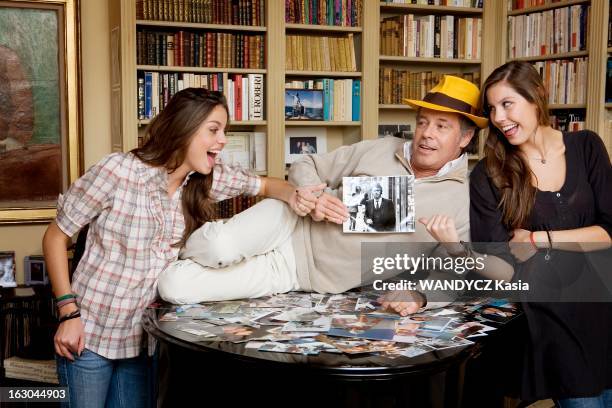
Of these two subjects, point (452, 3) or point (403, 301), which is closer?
point (403, 301)

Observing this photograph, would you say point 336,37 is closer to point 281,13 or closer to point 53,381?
point 281,13

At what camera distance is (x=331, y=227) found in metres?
2.31

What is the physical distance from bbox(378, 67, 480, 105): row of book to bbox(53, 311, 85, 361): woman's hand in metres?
3.09

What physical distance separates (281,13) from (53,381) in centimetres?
247

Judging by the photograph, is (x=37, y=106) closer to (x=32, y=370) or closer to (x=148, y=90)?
(x=148, y=90)

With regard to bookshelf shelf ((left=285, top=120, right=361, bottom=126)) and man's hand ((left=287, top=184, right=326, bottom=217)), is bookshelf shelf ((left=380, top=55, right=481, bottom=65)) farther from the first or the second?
man's hand ((left=287, top=184, right=326, bottom=217))

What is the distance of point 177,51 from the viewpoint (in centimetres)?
423

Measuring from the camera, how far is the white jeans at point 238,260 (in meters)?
2.09

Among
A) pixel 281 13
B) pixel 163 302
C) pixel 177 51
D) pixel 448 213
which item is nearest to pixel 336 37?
pixel 281 13

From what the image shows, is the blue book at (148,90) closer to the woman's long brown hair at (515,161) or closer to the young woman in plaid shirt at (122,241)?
the young woman in plaid shirt at (122,241)

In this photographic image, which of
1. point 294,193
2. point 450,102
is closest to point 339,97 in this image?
point 450,102

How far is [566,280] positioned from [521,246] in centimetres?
17

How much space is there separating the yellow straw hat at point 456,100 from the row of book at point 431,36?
7.51 ft

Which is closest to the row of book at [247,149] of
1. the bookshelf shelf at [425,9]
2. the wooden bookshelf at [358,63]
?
the wooden bookshelf at [358,63]
